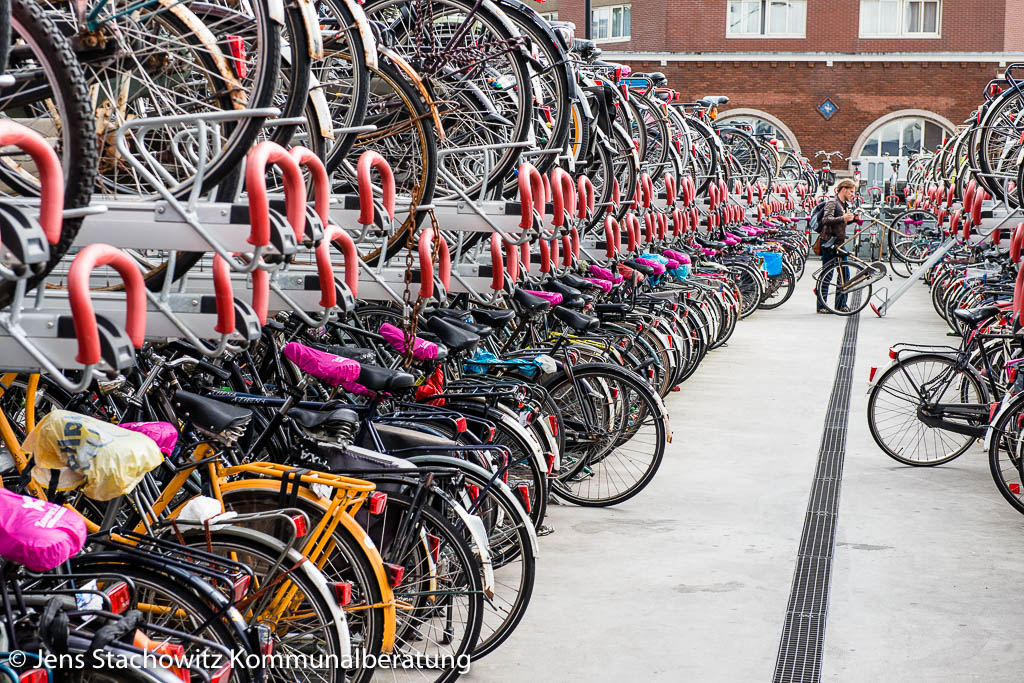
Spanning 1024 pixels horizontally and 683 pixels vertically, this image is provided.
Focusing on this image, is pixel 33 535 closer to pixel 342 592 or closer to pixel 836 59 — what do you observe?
pixel 342 592

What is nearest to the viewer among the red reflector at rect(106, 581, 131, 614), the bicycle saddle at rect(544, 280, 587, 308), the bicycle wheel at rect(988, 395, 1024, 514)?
the red reflector at rect(106, 581, 131, 614)

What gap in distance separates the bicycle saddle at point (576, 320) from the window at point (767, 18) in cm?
2792

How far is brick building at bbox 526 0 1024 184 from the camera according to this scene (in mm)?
32250

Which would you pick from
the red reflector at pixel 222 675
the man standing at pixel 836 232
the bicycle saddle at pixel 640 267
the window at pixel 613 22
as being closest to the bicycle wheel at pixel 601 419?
the bicycle saddle at pixel 640 267

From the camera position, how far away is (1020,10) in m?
32.3

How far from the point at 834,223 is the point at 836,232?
4.4 inches

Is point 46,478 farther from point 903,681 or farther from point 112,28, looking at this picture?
point 903,681

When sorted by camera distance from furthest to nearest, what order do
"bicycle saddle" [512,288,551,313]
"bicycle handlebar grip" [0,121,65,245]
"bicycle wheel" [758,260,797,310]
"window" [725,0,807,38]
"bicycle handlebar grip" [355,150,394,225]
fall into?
"window" [725,0,807,38] < "bicycle wheel" [758,260,797,310] < "bicycle saddle" [512,288,551,313] < "bicycle handlebar grip" [355,150,394,225] < "bicycle handlebar grip" [0,121,65,245]

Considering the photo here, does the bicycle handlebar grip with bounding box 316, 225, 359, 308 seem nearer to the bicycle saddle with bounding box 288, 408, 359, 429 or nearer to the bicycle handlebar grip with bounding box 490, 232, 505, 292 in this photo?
the bicycle saddle with bounding box 288, 408, 359, 429

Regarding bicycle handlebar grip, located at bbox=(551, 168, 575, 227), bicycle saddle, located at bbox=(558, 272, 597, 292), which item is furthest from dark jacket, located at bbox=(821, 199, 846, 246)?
bicycle handlebar grip, located at bbox=(551, 168, 575, 227)

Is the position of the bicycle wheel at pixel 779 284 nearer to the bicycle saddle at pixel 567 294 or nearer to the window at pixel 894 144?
the bicycle saddle at pixel 567 294

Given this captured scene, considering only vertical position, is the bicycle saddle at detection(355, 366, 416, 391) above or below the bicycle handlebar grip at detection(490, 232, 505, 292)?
below

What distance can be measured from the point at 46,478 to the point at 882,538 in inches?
163

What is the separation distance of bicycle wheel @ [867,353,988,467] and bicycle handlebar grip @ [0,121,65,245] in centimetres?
557
